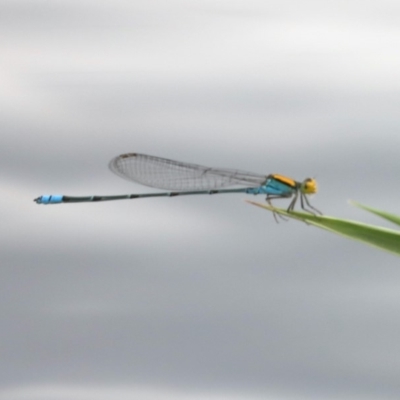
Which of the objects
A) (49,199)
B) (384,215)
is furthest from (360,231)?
(49,199)

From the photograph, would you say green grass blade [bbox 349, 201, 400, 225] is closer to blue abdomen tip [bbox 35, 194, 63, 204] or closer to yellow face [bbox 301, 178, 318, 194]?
yellow face [bbox 301, 178, 318, 194]

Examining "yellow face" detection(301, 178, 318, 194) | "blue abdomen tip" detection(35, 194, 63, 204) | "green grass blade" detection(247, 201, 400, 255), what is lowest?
"green grass blade" detection(247, 201, 400, 255)

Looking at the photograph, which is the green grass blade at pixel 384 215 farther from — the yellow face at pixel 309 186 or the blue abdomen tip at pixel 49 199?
the blue abdomen tip at pixel 49 199

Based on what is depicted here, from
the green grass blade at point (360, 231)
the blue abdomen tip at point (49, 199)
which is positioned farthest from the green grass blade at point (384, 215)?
the blue abdomen tip at point (49, 199)

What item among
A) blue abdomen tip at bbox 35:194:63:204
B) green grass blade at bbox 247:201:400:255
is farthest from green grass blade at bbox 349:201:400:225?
blue abdomen tip at bbox 35:194:63:204

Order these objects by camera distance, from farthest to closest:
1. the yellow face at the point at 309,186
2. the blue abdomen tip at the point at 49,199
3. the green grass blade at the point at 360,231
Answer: the blue abdomen tip at the point at 49,199 → the yellow face at the point at 309,186 → the green grass blade at the point at 360,231

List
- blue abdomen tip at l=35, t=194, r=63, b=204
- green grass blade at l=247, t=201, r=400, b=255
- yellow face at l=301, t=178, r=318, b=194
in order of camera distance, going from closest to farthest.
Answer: green grass blade at l=247, t=201, r=400, b=255 < yellow face at l=301, t=178, r=318, b=194 < blue abdomen tip at l=35, t=194, r=63, b=204
